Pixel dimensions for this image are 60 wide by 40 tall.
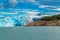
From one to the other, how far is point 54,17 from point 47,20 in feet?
23.2

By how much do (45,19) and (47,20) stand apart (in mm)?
1997

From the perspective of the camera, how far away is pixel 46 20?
7869 inches

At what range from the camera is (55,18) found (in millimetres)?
198500

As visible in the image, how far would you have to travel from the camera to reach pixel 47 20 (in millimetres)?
199875

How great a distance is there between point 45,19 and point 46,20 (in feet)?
4.14

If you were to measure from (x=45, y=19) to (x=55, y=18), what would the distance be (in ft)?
29.3

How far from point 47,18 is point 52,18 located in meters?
4.54

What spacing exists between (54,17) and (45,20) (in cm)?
863

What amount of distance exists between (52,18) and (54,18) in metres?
2.21

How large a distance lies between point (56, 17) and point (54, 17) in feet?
7.76

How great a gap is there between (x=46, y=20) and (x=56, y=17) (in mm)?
9264

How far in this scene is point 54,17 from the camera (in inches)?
7761

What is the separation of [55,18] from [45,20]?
357 inches

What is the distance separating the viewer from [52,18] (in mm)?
198500
